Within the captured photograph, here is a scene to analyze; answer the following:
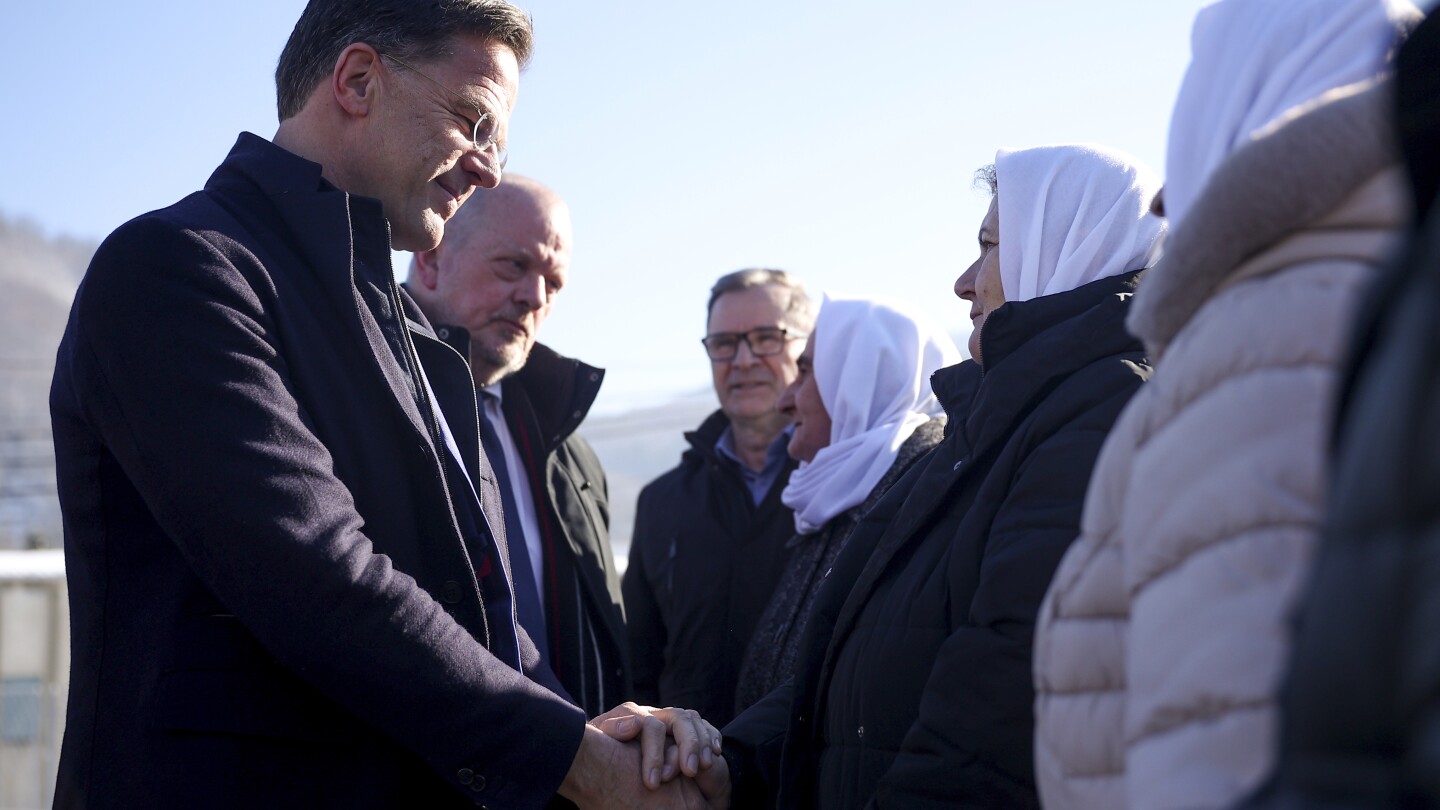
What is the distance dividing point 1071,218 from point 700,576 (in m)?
2.45

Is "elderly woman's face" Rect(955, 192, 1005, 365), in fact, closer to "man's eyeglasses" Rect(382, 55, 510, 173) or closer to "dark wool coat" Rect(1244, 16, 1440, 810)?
"man's eyeglasses" Rect(382, 55, 510, 173)

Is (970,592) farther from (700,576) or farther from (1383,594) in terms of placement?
(700,576)

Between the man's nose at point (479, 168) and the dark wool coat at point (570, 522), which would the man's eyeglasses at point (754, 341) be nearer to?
the dark wool coat at point (570, 522)

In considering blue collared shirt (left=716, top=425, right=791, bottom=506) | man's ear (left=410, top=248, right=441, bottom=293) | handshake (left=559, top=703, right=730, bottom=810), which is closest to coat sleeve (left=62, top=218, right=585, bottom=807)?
handshake (left=559, top=703, right=730, bottom=810)

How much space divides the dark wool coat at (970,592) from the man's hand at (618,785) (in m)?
0.32

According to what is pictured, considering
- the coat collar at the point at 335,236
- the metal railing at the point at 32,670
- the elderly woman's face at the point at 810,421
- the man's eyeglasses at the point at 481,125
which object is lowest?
the metal railing at the point at 32,670

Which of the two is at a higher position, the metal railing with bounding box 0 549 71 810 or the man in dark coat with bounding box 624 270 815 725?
the man in dark coat with bounding box 624 270 815 725

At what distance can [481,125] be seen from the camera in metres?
2.93

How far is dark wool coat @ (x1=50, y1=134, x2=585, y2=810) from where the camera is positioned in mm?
2146

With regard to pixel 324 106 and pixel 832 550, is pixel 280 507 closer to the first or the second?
pixel 324 106

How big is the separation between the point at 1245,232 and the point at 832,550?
289 centimetres

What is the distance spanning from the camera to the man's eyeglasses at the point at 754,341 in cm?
565

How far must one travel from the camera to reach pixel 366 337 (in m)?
2.38

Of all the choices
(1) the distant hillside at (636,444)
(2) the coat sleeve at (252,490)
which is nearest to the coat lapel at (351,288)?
(2) the coat sleeve at (252,490)
